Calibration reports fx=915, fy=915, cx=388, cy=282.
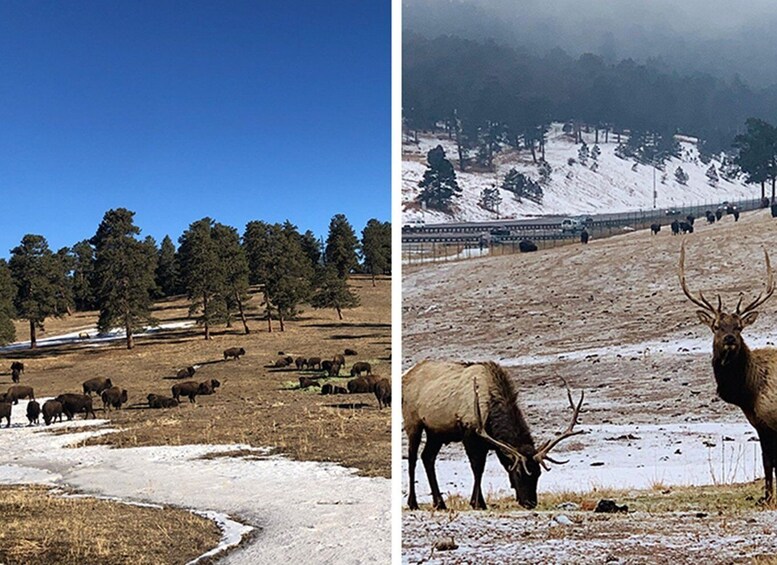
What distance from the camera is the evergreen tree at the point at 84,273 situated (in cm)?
529

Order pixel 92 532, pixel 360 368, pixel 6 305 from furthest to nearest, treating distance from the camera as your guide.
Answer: pixel 360 368, pixel 6 305, pixel 92 532

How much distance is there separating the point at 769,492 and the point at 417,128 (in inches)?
73.3

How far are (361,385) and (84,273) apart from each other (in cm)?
180

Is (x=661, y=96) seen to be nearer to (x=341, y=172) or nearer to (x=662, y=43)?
(x=662, y=43)

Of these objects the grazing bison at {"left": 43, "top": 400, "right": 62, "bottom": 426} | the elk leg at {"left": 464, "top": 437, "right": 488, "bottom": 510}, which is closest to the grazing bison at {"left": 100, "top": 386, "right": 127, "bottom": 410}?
the grazing bison at {"left": 43, "top": 400, "right": 62, "bottom": 426}

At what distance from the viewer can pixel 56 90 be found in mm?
5504

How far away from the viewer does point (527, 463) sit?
343cm

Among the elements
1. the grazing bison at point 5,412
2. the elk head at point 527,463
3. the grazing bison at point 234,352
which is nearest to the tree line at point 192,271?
→ the grazing bison at point 234,352

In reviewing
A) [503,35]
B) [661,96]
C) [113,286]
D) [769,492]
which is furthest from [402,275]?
[113,286]

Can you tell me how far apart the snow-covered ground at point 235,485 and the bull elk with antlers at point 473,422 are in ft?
5.04

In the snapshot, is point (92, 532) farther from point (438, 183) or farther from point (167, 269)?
point (438, 183)

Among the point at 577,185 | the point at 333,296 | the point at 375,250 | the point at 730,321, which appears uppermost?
the point at 577,185

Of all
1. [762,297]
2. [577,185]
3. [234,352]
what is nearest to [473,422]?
[577,185]

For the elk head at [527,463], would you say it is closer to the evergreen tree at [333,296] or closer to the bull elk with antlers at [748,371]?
the bull elk with antlers at [748,371]
